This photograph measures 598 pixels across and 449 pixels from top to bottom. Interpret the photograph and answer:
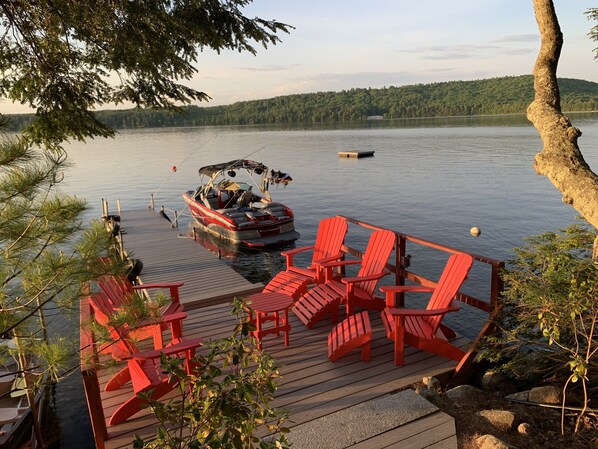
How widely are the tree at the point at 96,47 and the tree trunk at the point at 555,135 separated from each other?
8.24ft

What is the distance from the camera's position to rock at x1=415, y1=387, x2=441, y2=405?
408 cm

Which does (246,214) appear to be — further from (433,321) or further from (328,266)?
(433,321)

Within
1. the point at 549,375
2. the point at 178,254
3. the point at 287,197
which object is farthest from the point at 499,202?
the point at 549,375

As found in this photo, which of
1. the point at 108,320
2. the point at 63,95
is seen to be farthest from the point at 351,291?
the point at 63,95

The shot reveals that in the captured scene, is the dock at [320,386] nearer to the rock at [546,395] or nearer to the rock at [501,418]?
the rock at [501,418]

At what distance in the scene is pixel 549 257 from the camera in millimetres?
4066

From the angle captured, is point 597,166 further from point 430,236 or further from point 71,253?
point 71,253

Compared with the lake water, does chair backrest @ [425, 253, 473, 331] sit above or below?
above

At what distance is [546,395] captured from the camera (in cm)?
418

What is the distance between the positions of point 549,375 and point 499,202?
65.4ft

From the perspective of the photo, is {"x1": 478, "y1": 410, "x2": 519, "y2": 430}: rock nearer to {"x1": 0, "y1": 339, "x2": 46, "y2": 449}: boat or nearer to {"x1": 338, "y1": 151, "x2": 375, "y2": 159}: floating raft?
{"x1": 0, "y1": 339, "x2": 46, "y2": 449}: boat

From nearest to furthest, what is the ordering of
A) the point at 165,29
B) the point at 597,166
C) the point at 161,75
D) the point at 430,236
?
the point at 165,29 → the point at 161,75 → the point at 430,236 → the point at 597,166

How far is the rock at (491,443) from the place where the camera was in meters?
3.22

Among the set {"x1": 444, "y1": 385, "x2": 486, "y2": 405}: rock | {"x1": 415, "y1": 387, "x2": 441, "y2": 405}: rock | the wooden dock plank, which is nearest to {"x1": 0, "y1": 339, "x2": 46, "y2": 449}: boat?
the wooden dock plank
